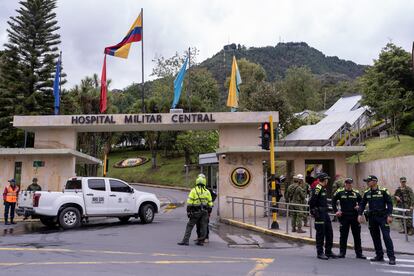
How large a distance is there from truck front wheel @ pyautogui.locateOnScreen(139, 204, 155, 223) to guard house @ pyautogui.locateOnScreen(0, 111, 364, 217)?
3.17 meters

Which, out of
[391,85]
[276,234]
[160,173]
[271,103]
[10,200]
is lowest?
[276,234]

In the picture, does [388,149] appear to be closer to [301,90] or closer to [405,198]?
[405,198]

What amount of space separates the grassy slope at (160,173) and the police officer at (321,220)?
33106mm

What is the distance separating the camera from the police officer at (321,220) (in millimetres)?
9484

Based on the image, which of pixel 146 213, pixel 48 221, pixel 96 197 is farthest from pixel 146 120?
pixel 48 221

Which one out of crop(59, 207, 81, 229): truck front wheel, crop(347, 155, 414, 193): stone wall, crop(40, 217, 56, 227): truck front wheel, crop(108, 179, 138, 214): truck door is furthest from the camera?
crop(108, 179, 138, 214): truck door

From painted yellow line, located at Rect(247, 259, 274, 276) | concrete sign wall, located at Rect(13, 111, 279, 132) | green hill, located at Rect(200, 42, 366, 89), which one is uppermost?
green hill, located at Rect(200, 42, 366, 89)

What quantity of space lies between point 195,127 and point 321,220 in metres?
11.3

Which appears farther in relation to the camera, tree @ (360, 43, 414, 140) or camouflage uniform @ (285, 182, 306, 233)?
tree @ (360, 43, 414, 140)

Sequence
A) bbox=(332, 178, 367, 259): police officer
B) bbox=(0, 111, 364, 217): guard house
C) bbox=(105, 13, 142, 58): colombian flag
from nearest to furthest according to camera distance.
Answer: bbox=(332, 178, 367, 259): police officer → bbox=(0, 111, 364, 217): guard house → bbox=(105, 13, 142, 58): colombian flag

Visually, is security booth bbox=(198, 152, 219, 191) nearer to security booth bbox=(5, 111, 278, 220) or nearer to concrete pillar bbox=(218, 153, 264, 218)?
security booth bbox=(5, 111, 278, 220)

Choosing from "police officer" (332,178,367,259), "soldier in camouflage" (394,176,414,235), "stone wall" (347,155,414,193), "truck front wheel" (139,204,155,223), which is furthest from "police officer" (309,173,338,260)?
"truck front wheel" (139,204,155,223)

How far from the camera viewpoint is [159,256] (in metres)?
9.58

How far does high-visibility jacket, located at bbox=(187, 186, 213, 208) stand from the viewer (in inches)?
454
